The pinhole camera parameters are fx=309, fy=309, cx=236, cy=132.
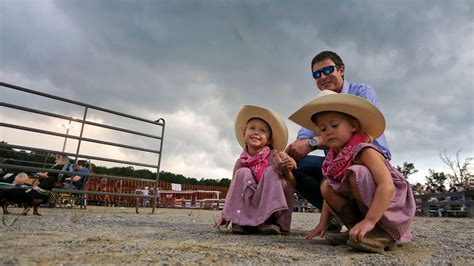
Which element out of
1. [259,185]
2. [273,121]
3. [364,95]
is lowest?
[259,185]

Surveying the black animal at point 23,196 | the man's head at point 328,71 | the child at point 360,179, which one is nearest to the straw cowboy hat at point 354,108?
the child at point 360,179

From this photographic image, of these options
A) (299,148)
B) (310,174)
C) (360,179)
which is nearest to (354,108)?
(360,179)

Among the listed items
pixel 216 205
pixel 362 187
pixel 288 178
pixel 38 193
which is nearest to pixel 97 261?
pixel 362 187

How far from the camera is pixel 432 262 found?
1459 mm

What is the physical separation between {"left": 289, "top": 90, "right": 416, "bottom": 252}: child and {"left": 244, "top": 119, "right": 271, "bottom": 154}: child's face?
2.47 feet

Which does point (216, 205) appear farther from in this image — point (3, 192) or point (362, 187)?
point (362, 187)

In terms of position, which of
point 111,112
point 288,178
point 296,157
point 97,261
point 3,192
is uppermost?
point 111,112

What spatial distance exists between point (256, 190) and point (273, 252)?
1077 millimetres

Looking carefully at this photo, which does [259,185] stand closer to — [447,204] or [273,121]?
[273,121]

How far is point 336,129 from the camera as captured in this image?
1.97 metres

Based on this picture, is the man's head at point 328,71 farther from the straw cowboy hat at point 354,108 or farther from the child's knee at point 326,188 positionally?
the child's knee at point 326,188

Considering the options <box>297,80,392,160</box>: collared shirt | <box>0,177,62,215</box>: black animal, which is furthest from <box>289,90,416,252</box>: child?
<box>0,177,62,215</box>: black animal

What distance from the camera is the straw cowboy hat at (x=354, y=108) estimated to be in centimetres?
192

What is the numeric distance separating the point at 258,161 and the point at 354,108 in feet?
3.57
